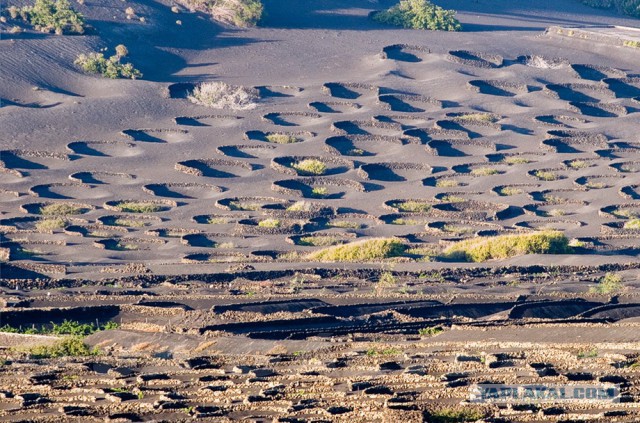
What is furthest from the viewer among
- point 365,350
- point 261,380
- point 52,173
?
point 52,173

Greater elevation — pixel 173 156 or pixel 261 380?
pixel 261 380

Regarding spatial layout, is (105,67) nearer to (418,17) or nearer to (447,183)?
(447,183)

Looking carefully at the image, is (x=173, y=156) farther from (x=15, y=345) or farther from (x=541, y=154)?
(x=15, y=345)

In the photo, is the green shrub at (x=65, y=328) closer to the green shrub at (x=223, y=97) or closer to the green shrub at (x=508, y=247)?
the green shrub at (x=508, y=247)

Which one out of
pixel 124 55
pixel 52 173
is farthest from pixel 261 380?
pixel 124 55

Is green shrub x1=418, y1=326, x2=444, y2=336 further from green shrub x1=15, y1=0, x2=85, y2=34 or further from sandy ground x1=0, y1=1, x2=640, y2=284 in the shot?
green shrub x1=15, y1=0, x2=85, y2=34

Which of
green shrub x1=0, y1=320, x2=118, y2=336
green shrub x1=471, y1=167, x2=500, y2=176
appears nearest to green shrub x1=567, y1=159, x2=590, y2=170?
green shrub x1=471, y1=167, x2=500, y2=176

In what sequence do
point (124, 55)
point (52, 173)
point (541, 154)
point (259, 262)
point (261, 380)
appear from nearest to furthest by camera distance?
point (261, 380), point (259, 262), point (52, 173), point (541, 154), point (124, 55)
